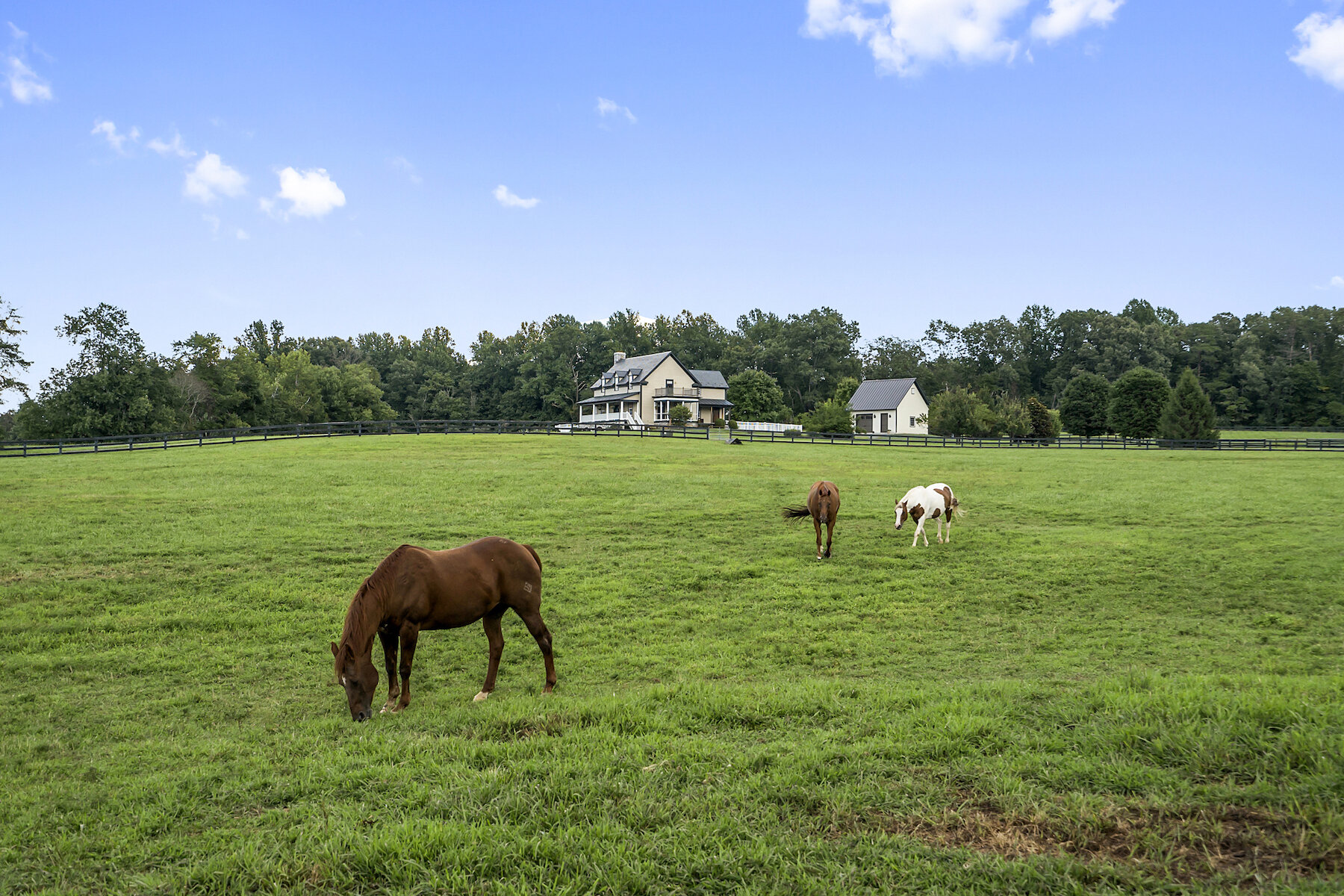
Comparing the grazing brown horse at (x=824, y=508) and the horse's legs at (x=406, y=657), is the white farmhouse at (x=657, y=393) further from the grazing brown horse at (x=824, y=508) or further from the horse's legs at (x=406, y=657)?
the horse's legs at (x=406, y=657)

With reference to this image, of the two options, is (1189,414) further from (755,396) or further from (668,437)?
(755,396)

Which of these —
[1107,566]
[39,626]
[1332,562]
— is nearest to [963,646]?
[1107,566]

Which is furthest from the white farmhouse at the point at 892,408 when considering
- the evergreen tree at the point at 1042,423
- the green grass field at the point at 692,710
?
the green grass field at the point at 692,710

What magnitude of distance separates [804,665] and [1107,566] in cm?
824

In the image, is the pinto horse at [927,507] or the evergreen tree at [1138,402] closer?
the pinto horse at [927,507]

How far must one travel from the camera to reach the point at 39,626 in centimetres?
1027

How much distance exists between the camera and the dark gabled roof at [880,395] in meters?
77.8

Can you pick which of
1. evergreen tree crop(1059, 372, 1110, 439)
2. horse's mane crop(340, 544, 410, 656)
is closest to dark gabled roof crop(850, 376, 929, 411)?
evergreen tree crop(1059, 372, 1110, 439)

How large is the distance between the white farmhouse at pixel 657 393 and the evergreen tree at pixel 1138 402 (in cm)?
3641

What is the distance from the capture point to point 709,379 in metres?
80.6

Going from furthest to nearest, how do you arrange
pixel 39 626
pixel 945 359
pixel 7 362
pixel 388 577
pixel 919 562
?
pixel 945 359, pixel 7 362, pixel 919 562, pixel 39 626, pixel 388 577

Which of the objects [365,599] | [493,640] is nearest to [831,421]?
[493,640]

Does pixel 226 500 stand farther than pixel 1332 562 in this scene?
Yes

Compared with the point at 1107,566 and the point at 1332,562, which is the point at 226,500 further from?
the point at 1332,562
